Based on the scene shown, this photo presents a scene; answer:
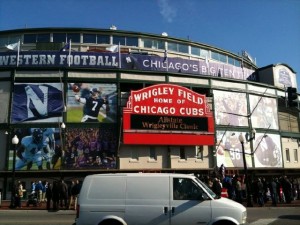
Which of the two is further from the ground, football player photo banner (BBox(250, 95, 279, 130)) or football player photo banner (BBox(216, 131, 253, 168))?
football player photo banner (BBox(250, 95, 279, 130))

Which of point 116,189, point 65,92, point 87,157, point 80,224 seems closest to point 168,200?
point 116,189

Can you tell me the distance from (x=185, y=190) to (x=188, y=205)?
1.52ft

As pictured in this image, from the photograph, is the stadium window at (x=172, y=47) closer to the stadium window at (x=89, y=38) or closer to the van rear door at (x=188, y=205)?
the stadium window at (x=89, y=38)

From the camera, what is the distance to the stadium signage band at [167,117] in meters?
33.0

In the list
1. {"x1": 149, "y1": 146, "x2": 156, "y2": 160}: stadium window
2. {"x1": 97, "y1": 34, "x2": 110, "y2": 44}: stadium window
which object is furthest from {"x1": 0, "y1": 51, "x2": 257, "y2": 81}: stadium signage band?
{"x1": 97, "y1": 34, "x2": 110, "y2": 44}: stadium window

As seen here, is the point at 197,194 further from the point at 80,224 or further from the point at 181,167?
the point at 181,167

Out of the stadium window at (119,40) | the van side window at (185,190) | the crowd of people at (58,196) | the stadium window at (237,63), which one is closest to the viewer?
the van side window at (185,190)

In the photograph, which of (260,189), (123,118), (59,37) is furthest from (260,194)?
(59,37)

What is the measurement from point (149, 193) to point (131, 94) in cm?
2365

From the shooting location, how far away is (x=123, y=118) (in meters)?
32.7

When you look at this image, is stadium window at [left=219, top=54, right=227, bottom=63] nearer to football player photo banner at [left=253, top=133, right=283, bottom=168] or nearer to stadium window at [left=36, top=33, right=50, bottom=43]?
football player photo banner at [left=253, top=133, right=283, bottom=168]

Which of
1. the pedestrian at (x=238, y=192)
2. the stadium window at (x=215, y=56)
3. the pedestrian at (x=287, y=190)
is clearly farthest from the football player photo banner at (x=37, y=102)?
the stadium window at (x=215, y=56)

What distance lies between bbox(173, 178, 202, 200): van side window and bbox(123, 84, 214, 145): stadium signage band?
22003 mm

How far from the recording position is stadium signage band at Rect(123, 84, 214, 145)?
1300 inches
